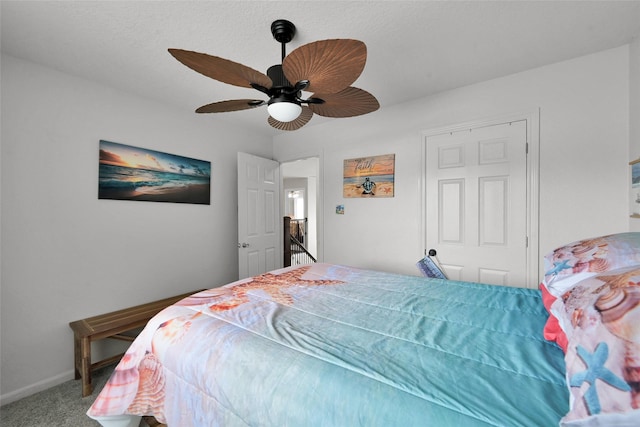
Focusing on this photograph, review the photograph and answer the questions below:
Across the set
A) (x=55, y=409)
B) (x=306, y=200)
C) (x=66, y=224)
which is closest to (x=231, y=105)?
(x=66, y=224)

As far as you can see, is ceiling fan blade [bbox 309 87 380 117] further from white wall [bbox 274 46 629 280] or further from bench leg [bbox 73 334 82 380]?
bench leg [bbox 73 334 82 380]

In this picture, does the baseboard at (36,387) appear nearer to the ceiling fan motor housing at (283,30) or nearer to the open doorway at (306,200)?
the ceiling fan motor housing at (283,30)

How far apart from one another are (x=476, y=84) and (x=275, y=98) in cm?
199

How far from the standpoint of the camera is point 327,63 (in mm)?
1191

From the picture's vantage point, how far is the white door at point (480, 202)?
2307mm

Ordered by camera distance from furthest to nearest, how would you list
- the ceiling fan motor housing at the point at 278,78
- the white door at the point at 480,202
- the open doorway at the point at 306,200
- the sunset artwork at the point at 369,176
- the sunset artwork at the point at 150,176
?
the open doorway at the point at 306,200 < the sunset artwork at the point at 369,176 < the sunset artwork at the point at 150,176 < the white door at the point at 480,202 < the ceiling fan motor housing at the point at 278,78

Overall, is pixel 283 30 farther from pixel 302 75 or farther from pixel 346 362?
pixel 346 362

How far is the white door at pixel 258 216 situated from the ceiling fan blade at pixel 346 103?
6.08 feet

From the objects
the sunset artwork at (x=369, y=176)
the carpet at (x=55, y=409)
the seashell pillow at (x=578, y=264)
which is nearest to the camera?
the seashell pillow at (x=578, y=264)

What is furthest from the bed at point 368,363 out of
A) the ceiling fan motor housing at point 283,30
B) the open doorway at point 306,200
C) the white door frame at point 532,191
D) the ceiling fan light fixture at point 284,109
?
the open doorway at point 306,200

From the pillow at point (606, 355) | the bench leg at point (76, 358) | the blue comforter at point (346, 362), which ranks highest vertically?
the pillow at point (606, 355)

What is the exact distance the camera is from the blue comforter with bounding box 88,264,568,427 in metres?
0.73

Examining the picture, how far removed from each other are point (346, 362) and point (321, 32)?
71.6 inches

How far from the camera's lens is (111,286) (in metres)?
2.43
